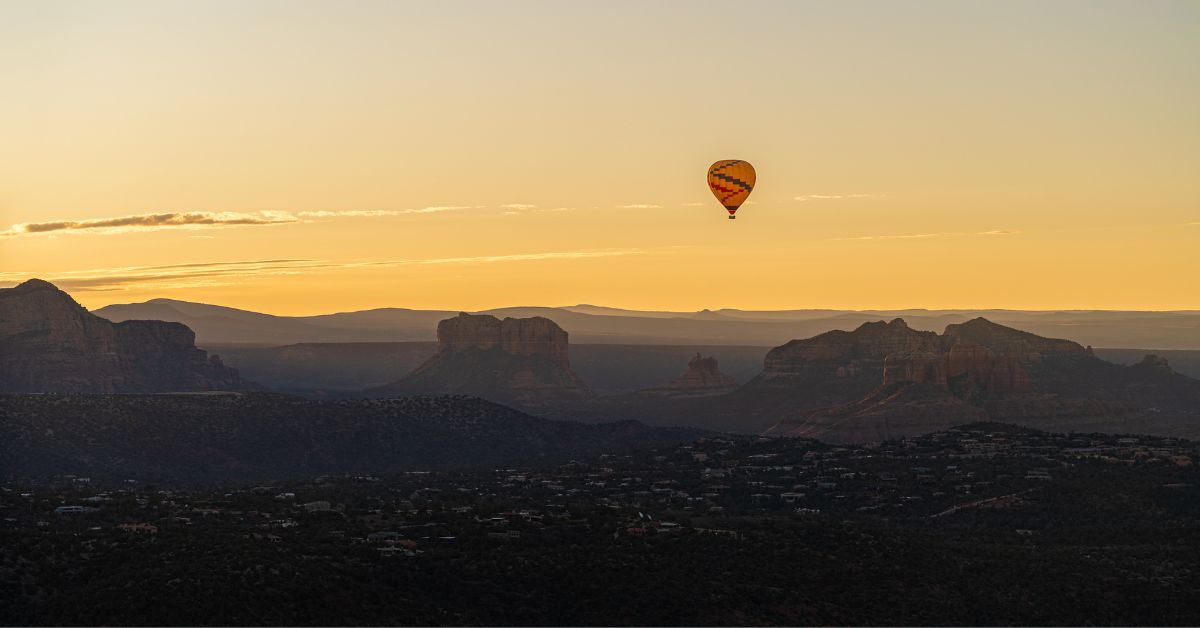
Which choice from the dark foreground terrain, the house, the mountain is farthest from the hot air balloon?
the house

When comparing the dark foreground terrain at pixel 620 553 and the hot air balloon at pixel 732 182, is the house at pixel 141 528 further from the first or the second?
the hot air balloon at pixel 732 182

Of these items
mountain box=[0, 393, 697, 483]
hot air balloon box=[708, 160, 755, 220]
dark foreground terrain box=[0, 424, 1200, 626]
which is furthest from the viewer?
mountain box=[0, 393, 697, 483]

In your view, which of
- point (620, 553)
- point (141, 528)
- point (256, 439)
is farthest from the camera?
point (256, 439)

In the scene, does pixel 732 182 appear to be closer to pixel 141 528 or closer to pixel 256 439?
pixel 141 528

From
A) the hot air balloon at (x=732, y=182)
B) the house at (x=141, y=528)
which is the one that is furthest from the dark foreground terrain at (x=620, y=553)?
the hot air balloon at (x=732, y=182)

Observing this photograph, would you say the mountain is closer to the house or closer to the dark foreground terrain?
the dark foreground terrain

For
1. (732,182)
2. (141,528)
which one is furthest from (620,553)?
(732,182)
